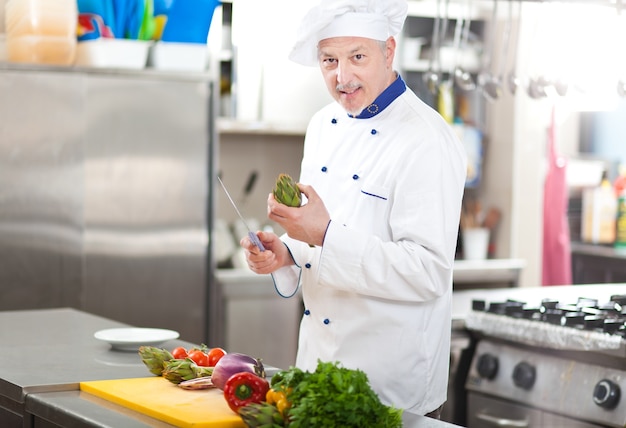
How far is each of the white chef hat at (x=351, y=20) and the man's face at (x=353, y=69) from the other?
2 centimetres

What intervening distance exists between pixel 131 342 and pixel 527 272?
3.49m

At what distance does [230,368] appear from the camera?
1.92m

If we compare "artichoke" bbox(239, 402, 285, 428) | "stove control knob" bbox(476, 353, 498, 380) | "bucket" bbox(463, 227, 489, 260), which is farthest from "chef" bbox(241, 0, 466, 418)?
"bucket" bbox(463, 227, 489, 260)

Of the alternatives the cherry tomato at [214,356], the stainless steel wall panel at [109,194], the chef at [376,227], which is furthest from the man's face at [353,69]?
the stainless steel wall panel at [109,194]

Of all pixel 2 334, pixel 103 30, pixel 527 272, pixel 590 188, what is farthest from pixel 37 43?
pixel 590 188

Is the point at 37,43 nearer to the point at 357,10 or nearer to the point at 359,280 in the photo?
the point at 357,10

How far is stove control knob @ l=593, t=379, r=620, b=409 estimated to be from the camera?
2.82 m

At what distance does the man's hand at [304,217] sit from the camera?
2125 mm

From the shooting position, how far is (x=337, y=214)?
2459 millimetres

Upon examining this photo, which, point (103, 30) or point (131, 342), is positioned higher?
point (103, 30)

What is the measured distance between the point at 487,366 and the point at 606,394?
0.49 meters

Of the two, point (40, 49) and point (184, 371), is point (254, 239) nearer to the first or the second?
point (184, 371)

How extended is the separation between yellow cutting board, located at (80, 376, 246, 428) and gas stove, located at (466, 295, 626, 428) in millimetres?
1357

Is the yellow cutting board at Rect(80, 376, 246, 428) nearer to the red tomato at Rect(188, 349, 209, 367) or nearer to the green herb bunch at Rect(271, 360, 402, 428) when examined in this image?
the red tomato at Rect(188, 349, 209, 367)
